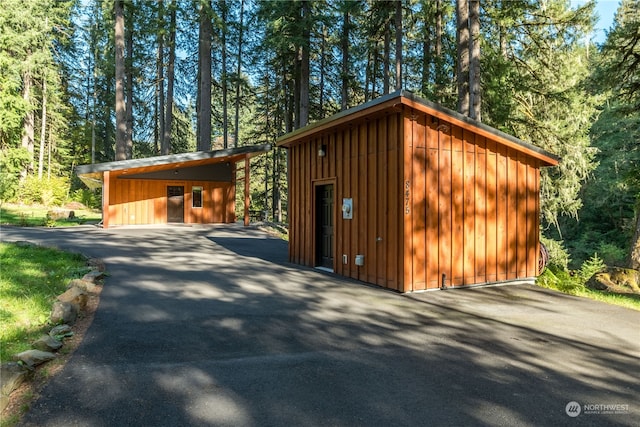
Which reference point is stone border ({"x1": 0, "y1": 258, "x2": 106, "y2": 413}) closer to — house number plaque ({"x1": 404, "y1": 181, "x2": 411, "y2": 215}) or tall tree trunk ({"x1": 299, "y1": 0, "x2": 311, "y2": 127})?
house number plaque ({"x1": 404, "y1": 181, "x2": 411, "y2": 215})

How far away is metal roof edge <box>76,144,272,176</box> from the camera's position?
15992mm

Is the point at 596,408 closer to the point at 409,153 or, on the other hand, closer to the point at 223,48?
the point at 409,153

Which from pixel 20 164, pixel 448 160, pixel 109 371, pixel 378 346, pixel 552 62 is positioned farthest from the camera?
pixel 20 164

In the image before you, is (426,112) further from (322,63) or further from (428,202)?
(322,63)

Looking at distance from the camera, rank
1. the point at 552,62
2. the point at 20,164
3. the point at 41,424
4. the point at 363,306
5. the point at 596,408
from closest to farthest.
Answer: the point at 41,424, the point at 596,408, the point at 363,306, the point at 552,62, the point at 20,164

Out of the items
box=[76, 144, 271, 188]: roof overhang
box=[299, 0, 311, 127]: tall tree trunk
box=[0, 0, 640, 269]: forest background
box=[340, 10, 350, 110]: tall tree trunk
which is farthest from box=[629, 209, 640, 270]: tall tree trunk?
box=[76, 144, 271, 188]: roof overhang

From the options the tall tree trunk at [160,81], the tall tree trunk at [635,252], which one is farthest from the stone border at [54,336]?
the tall tree trunk at [160,81]

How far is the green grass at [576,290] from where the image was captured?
7046mm

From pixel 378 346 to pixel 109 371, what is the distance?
2.58 m

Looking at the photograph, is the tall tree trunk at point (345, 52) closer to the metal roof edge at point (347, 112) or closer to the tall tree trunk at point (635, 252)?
the metal roof edge at point (347, 112)

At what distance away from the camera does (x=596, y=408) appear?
3.00 metres

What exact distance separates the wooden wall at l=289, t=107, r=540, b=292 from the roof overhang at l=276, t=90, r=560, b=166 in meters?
0.17

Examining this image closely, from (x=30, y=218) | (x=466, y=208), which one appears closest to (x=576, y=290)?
(x=466, y=208)

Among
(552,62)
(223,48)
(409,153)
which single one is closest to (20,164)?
(223,48)
